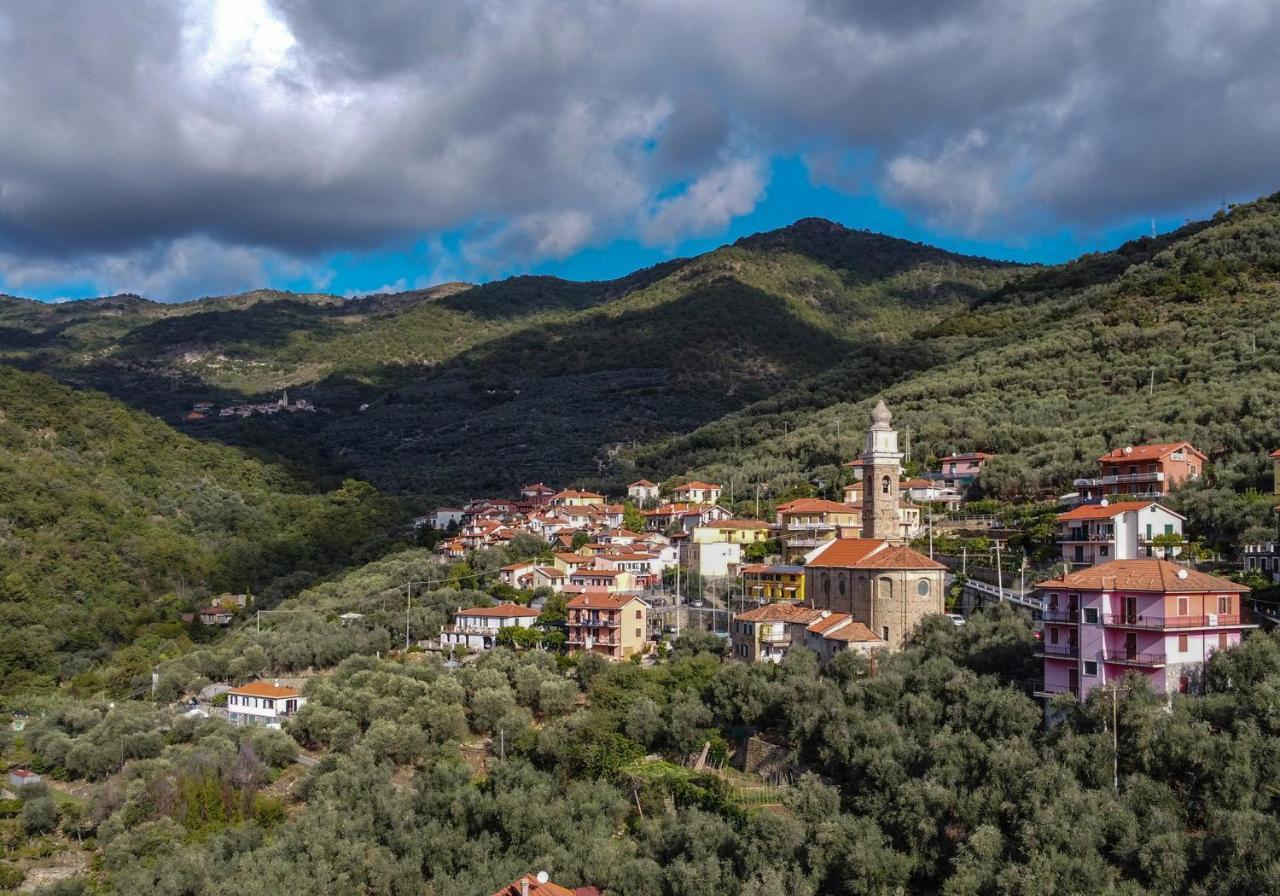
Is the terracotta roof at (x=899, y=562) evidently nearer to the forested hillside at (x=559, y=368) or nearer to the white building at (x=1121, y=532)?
the white building at (x=1121, y=532)

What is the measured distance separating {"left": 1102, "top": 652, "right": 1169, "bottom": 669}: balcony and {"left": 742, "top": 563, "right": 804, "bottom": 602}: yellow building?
1706cm

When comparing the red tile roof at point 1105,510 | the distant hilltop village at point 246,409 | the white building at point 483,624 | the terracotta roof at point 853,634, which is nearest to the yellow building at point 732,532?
the white building at point 483,624

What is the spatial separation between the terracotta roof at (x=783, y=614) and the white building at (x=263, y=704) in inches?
695

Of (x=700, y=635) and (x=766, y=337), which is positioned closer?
(x=700, y=635)

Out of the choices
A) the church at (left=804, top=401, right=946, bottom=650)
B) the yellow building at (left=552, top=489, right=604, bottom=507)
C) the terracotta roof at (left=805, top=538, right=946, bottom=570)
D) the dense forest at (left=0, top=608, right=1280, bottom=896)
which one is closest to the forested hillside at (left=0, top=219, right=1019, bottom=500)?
the yellow building at (left=552, top=489, right=604, bottom=507)

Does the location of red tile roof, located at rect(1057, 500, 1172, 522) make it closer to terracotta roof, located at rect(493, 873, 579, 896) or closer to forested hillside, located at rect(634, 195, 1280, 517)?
forested hillside, located at rect(634, 195, 1280, 517)

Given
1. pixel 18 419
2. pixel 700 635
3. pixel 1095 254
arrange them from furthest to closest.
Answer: pixel 1095 254 < pixel 18 419 < pixel 700 635

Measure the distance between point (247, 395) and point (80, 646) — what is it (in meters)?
109

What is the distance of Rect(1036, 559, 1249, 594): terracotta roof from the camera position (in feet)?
86.0

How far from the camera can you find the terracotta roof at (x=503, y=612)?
162ft

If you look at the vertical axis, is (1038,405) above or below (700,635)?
above

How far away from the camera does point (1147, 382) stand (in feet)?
208

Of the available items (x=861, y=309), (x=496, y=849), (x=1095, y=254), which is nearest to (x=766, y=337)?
(x=861, y=309)

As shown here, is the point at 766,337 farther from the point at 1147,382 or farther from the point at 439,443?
the point at 1147,382
